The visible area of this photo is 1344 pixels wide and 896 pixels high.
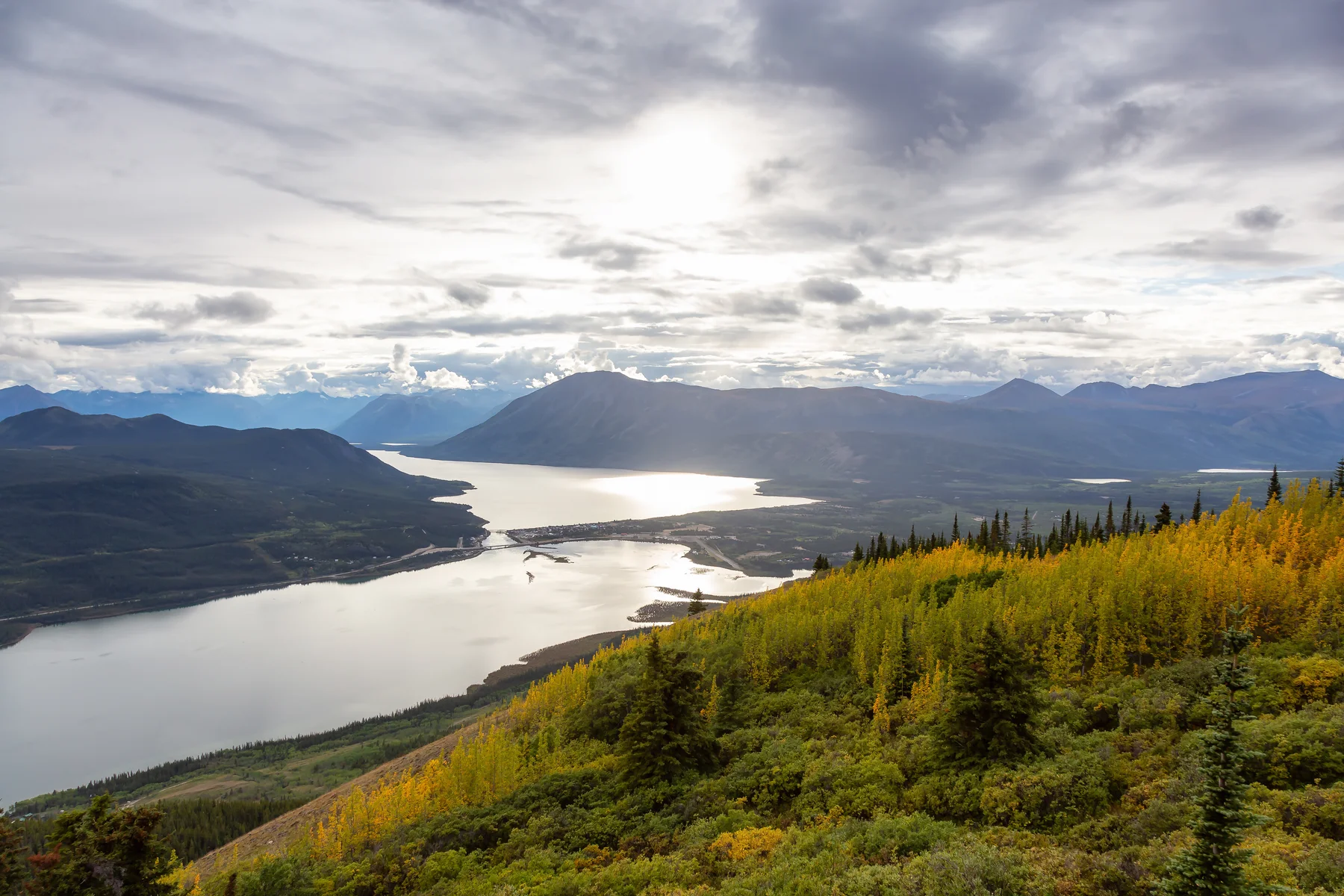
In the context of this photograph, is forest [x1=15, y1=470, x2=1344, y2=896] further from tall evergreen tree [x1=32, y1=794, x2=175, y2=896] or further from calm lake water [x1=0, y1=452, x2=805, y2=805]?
calm lake water [x1=0, y1=452, x2=805, y2=805]

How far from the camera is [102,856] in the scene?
2891cm

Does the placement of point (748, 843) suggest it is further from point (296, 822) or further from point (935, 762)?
point (296, 822)

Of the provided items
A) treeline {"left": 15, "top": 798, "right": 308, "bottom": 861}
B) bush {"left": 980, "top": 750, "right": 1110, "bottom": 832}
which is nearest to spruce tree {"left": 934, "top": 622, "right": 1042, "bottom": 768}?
bush {"left": 980, "top": 750, "right": 1110, "bottom": 832}

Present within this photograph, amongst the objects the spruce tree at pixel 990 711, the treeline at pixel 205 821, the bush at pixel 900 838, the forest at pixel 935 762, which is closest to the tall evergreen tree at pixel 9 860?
the forest at pixel 935 762

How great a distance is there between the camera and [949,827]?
29.2 m

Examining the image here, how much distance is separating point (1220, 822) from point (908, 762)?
81.8 ft

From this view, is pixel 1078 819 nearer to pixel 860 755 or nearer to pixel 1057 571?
pixel 860 755

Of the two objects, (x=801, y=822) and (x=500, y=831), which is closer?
(x=801, y=822)

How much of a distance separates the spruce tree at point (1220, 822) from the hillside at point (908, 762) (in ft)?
2.08

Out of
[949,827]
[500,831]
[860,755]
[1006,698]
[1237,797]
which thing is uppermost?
[1237,797]

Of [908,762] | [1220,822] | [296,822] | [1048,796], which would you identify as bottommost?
[296,822]

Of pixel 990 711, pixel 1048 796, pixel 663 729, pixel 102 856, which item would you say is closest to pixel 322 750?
pixel 663 729

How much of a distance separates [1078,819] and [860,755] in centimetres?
1461

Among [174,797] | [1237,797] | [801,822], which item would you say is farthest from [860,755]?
[174,797]
